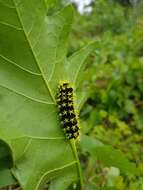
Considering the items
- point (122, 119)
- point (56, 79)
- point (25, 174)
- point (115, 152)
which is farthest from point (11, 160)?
point (122, 119)

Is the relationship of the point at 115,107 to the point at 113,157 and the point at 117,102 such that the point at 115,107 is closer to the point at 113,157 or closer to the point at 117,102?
the point at 117,102

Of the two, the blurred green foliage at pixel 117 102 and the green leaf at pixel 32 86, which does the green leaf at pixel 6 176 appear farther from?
the blurred green foliage at pixel 117 102

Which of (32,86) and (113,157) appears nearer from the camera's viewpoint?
(32,86)

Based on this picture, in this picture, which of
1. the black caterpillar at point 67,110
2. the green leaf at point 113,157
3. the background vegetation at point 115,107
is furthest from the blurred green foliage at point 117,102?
the black caterpillar at point 67,110

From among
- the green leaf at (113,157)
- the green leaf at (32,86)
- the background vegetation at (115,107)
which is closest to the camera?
the green leaf at (32,86)

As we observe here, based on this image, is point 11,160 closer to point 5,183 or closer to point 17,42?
point 5,183

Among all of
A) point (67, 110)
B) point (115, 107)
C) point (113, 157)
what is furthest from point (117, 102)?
point (67, 110)
